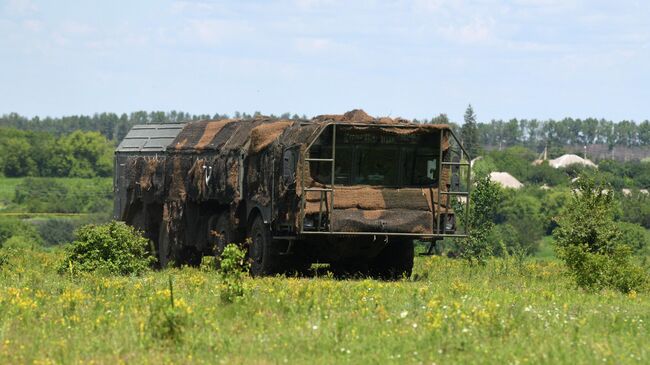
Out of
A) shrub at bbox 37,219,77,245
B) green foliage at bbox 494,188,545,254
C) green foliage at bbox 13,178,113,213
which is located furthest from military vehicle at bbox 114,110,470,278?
green foliage at bbox 13,178,113,213

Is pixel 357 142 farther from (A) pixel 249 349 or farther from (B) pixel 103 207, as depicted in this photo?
(B) pixel 103 207

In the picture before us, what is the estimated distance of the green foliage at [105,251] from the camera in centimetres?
2372

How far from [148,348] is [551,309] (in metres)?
5.65

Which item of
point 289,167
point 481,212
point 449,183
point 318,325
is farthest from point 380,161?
point 481,212

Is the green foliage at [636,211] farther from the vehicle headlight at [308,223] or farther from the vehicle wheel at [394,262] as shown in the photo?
the vehicle headlight at [308,223]

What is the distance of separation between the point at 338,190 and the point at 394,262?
2.96 metres

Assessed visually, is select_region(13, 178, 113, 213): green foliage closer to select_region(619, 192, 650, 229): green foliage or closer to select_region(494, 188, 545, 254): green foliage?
select_region(494, 188, 545, 254): green foliage

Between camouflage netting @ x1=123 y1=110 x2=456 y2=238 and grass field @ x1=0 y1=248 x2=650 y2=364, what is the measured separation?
300 cm

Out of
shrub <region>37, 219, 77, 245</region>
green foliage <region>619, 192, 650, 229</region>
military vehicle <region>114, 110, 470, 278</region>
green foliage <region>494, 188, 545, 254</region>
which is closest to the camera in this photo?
military vehicle <region>114, 110, 470, 278</region>

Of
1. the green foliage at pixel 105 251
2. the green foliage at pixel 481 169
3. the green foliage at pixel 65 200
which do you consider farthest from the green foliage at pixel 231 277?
the green foliage at pixel 65 200

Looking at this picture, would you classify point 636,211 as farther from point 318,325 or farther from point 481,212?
point 318,325

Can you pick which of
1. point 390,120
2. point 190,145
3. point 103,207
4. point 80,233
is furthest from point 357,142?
point 103,207

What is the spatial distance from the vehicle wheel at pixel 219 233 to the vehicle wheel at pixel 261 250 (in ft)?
4.22

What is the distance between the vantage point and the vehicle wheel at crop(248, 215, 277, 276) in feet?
77.3
